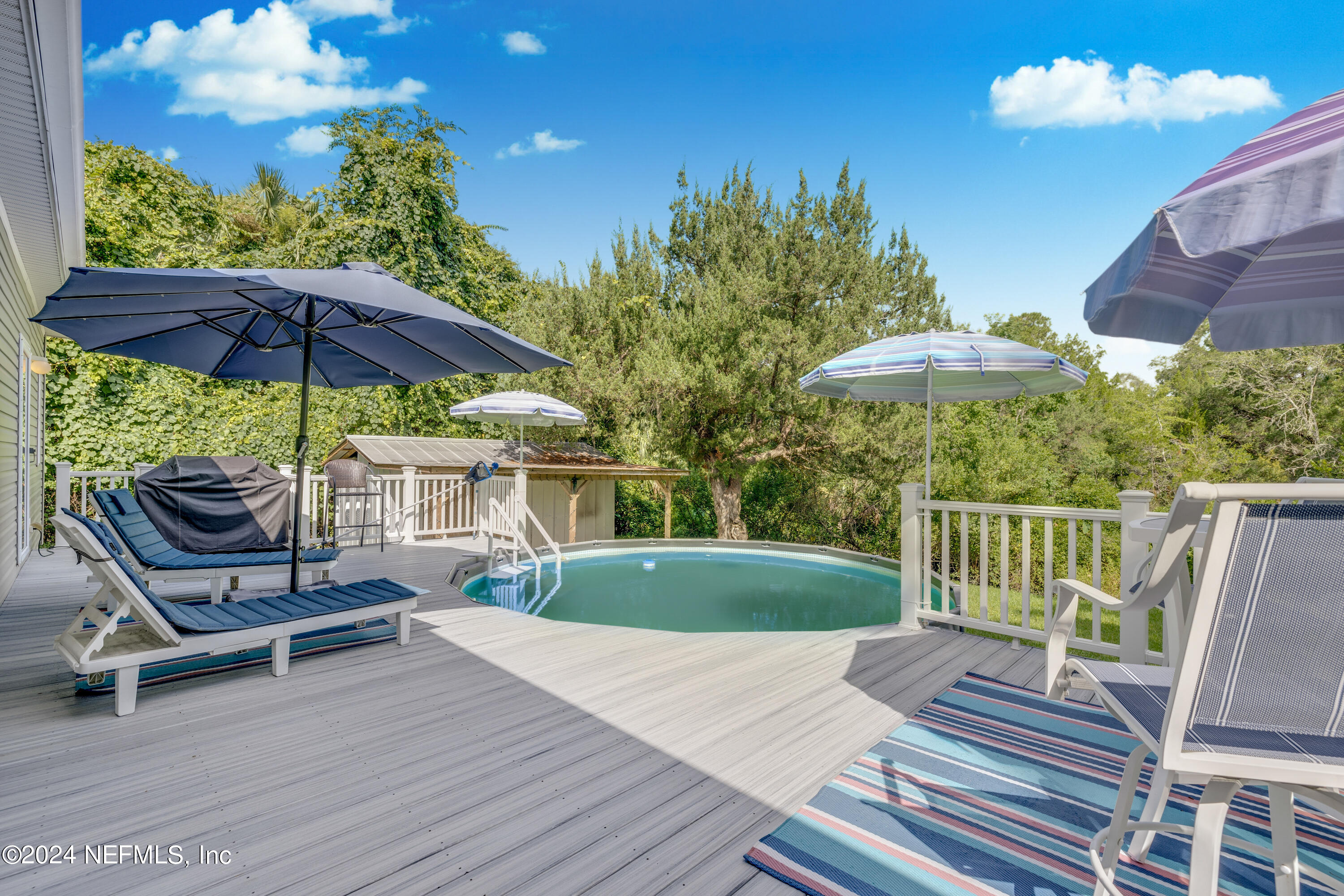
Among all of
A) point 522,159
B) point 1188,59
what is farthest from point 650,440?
point 1188,59

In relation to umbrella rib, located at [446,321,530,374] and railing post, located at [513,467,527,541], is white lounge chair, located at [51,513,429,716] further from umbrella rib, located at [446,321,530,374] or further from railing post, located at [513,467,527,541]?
railing post, located at [513,467,527,541]

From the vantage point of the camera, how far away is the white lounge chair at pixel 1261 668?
3.91ft

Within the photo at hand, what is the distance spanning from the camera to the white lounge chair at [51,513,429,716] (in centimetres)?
267

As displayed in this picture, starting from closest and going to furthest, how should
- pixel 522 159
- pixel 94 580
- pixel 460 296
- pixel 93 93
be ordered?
pixel 94 580, pixel 460 296, pixel 522 159, pixel 93 93

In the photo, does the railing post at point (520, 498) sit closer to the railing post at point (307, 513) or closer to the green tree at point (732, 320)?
the railing post at point (307, 513)

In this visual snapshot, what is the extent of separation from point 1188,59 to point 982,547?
14.2 metres

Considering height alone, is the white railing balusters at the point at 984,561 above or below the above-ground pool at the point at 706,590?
above

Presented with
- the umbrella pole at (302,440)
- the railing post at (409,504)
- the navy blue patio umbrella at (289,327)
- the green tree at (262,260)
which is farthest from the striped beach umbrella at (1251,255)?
the green tree at (262,260)

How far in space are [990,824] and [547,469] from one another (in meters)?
9.21

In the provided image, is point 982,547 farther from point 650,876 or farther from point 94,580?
point 94,580

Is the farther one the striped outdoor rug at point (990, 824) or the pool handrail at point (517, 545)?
the pool handrail at point (517, 545)

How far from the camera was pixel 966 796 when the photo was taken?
2.14m

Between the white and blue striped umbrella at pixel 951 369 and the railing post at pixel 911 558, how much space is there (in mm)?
891

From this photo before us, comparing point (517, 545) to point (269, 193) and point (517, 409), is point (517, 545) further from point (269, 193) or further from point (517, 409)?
point (269, 193)
